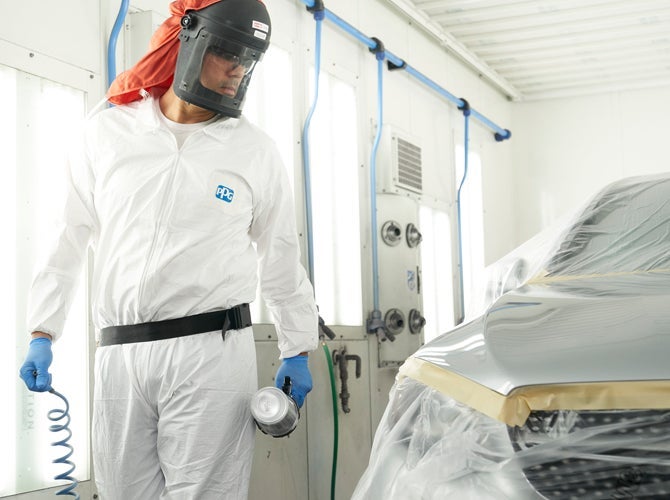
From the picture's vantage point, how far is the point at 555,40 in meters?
6.87

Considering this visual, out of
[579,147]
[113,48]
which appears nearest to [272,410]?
[113,48]

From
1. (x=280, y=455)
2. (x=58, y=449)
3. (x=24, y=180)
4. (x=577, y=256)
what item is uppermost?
(x=24, y=180)

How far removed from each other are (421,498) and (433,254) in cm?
466

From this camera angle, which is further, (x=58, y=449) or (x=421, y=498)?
(x=58, y=449)

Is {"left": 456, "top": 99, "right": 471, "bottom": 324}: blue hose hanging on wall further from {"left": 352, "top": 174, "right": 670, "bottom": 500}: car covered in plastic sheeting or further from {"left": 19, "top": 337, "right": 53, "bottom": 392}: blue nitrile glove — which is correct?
{"left": 19, "top": 337, "right": 53, "bottom": 392}: blue nitrile glove

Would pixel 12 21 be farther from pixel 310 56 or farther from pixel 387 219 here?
pixel 387 219

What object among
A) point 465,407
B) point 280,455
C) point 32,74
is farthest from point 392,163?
point 465,407

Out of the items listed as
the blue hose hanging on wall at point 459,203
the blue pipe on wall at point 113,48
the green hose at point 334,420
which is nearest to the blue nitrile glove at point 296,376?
the blue pipe on wall at point 113,48

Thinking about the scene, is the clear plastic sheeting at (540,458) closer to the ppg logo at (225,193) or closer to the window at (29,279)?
the ppg logo at (225,193)

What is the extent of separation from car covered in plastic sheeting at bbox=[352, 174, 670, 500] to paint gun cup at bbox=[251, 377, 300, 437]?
19.2 inches

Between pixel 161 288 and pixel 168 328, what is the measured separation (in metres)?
0.12

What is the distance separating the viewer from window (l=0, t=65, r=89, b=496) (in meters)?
2.78

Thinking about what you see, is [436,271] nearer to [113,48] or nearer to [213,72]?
[113,48]

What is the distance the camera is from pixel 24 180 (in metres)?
2.87
